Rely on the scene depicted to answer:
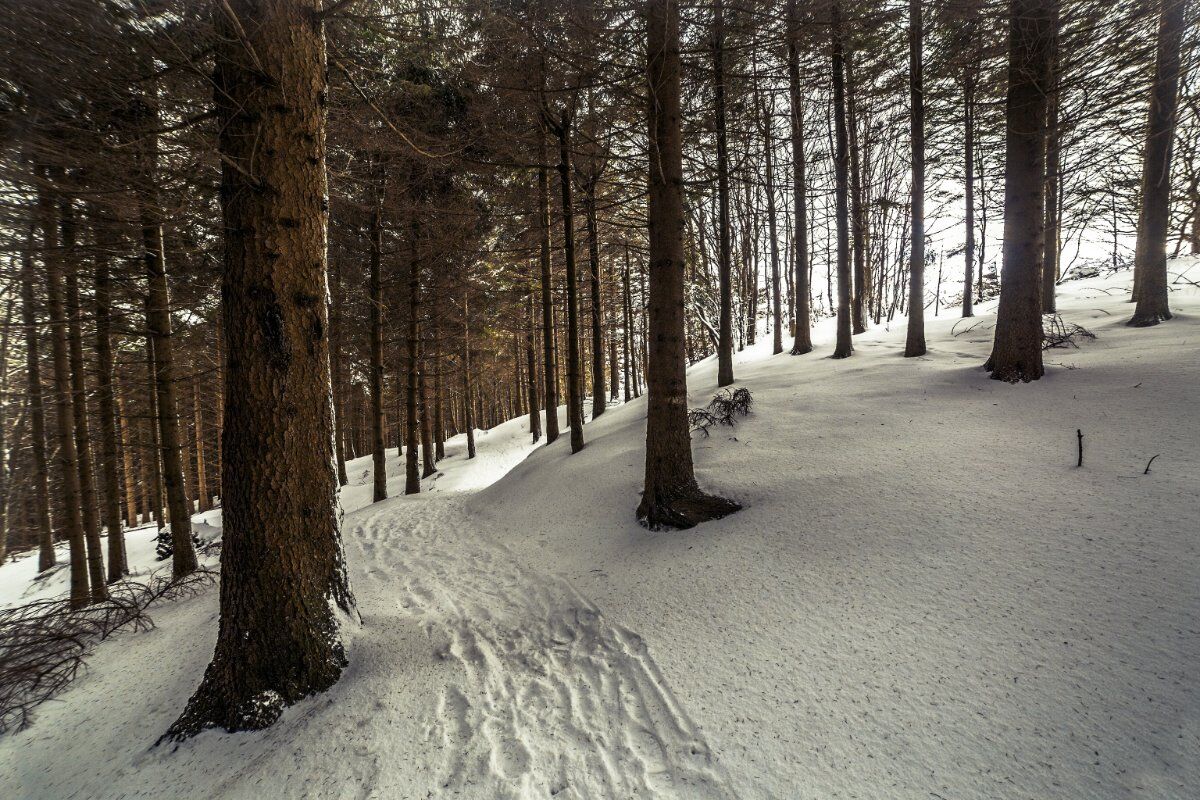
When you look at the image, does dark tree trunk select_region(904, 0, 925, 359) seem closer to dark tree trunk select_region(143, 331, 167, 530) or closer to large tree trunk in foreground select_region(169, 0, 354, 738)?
large tree trunk in foreground select_region(169, 0, 354, 738)

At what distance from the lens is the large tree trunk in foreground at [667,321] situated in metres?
4.47

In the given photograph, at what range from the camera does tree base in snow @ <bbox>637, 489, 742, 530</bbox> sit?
175 inches

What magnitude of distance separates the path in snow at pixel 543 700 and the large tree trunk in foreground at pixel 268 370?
0.93 meters

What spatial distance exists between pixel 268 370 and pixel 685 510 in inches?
145

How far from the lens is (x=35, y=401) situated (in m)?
6.66

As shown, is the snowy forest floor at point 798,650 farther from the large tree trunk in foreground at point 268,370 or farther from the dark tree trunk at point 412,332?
the dark tree trunk at point 412,332

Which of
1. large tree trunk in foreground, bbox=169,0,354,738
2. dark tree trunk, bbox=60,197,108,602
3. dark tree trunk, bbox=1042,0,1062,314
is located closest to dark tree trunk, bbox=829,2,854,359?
dark tree trunk, bbox=1042,0,1062,314

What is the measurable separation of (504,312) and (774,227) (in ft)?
30.6

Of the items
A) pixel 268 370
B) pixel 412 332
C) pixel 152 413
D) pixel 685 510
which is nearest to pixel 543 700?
pixel 685 510

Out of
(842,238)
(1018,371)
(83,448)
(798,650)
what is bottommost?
(798,650)

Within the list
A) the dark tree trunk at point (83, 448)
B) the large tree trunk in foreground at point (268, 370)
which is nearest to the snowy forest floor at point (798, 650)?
the large tree trunk in foreground at point (268, 370)

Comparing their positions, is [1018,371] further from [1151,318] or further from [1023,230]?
[1151,318]

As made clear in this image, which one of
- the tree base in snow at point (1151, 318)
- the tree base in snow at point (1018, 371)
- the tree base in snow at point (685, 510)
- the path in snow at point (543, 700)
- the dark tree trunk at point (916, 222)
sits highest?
the dark tree trunk at point (916, 222)

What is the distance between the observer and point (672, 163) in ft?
14.8
